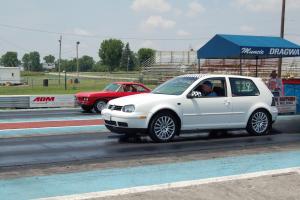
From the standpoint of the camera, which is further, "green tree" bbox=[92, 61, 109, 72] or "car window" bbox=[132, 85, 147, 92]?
"green tree" bbox=[92, 61, 109, 72]

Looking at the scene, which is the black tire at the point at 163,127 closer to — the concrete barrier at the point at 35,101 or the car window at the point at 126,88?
the car window at the point at 126,88

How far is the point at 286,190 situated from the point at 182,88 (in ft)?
17.4

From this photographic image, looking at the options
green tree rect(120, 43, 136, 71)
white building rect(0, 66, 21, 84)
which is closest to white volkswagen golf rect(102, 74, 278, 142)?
white building rect(0, 66, 21, 84)

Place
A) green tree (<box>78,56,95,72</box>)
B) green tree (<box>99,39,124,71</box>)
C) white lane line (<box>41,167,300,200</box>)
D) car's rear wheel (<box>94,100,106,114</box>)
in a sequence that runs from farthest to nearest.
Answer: green tree (<box>78,56,95,72</box>) → green tree (<box>99,39,124,71</box>) → car's rear wheel (<box>94,100,106,114</box>) → white lane line (<box>41,167,300,200</box>)

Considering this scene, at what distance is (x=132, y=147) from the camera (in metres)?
10.3

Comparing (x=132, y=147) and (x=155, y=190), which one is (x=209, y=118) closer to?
(x=132, y=147)

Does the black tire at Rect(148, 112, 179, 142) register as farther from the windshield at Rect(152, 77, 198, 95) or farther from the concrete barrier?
the concrete barrier

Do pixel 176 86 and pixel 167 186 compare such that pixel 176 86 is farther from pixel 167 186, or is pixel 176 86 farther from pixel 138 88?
pixel 138 88

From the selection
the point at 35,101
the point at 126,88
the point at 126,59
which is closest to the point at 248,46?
the point at 126,88

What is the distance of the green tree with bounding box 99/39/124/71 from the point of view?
145 metres

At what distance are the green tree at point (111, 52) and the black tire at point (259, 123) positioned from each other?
133756 mm

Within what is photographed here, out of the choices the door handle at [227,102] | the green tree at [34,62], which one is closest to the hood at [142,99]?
the door handle at [227,102]

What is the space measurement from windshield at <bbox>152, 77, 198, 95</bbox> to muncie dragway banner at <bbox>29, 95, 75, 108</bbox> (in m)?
14.3

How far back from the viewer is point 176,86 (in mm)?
11711
